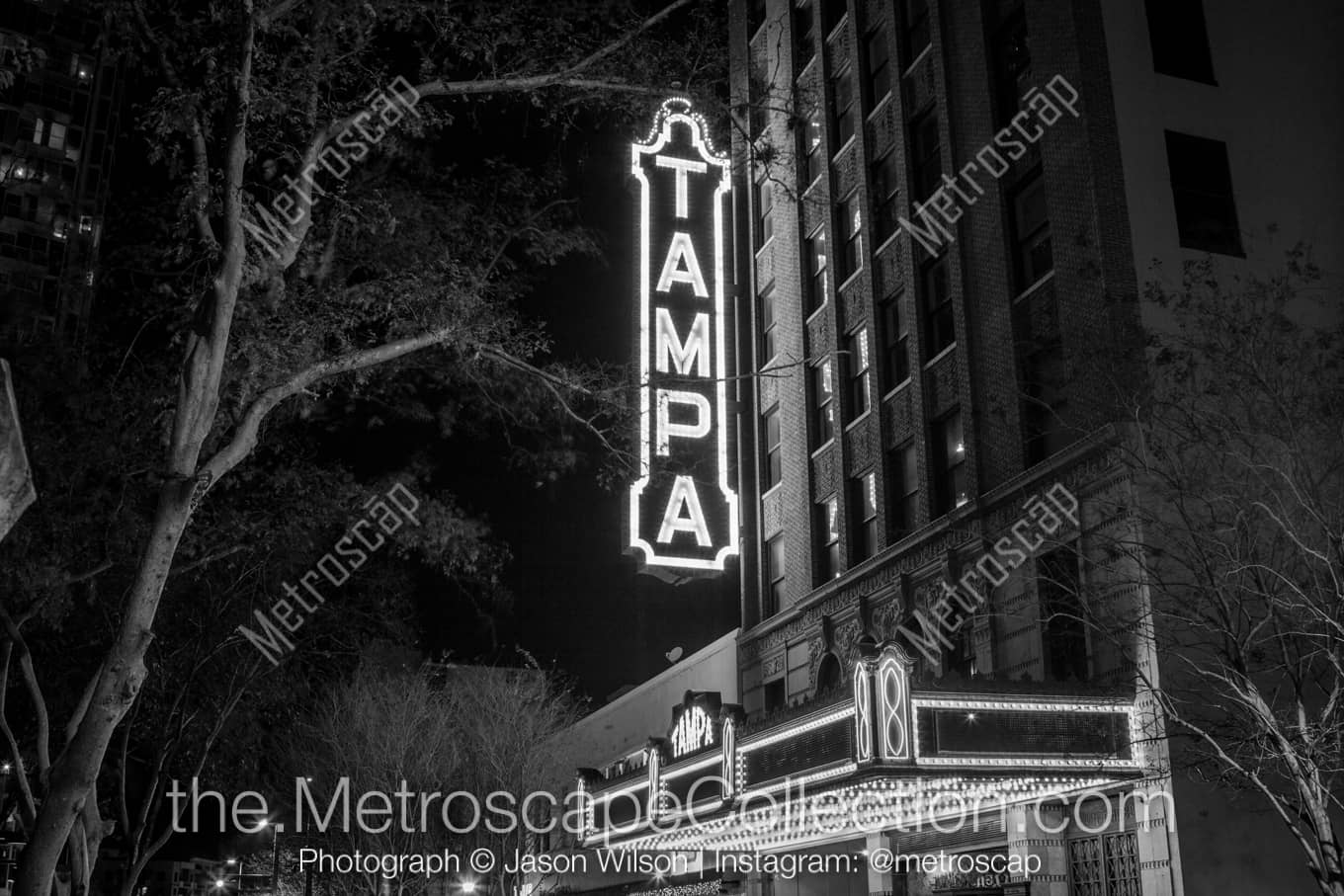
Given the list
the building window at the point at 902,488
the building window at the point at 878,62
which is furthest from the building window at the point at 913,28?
the building window at the point at 902,488

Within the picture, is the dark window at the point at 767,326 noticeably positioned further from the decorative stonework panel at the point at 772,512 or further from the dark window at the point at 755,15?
the dark window at the point at 755,15

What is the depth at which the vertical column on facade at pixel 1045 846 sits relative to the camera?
18.7 m

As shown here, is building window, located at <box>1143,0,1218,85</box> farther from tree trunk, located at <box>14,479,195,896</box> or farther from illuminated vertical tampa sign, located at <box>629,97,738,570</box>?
tree trunk, located at <box>14,479,195,896</box>

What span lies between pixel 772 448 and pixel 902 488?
7.33 meters

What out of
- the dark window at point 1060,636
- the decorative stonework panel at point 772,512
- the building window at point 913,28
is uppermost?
the building window at point 913,28

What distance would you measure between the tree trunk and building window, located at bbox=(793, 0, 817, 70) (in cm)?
2389

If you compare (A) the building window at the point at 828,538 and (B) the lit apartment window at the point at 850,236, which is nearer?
(A) the building window at the point at 828,538

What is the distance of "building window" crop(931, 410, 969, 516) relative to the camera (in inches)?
926

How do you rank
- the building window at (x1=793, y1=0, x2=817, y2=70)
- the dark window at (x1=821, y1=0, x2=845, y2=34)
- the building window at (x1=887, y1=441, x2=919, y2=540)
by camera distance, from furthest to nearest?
the building window at (x1=793, y1=0, x2=817, y2=70) → the dark window at (x1=821, y1=0, x2=845, y2=34) → the building window at (x1=887, y1=441, x2=919, y2=540)

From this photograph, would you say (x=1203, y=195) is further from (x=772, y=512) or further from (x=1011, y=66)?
(x=772, y=512)

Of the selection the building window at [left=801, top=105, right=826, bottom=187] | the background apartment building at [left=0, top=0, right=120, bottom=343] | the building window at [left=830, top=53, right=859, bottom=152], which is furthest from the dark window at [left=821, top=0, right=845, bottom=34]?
the background apartment building at [left=0, top=0, right=120, bottom=343]

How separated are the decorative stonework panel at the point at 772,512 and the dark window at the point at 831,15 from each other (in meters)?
11.3

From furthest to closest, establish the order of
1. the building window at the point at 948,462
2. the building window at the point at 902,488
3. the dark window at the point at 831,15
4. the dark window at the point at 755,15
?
the dark window at the point at 755,15 < the dark window at the point at 831,15 < the building window at the point at 902,488 < the building window at the point at 948,462

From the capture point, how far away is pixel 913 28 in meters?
26.9
